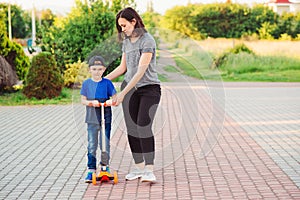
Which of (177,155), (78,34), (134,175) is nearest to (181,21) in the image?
(78,34)

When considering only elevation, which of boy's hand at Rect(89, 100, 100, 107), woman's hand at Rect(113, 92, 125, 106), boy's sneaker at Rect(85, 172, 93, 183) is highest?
woman's hand at Rect(113, 92, 125, 106)

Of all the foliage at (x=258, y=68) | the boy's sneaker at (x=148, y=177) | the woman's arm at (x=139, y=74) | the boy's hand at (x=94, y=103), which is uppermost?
the woman's arm at (x=139, y=74)

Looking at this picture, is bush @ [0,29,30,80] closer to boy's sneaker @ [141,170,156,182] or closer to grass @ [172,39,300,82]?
grass @ [172,39,300,82]

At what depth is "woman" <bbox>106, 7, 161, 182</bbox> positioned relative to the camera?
19.5ft

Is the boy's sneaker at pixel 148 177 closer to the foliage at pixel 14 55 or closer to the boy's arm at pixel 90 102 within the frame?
the boy's arm at pixel 90 102

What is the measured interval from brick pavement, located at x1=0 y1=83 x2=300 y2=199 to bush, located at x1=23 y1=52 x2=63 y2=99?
1465 millimetres

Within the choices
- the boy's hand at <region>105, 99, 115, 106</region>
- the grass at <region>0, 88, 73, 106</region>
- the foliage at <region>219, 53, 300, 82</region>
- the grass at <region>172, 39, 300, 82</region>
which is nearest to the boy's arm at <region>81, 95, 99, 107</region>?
the boy's hand at <region>105, 99, 115, 106</region>

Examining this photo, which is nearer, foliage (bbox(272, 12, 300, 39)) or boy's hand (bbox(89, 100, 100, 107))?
boy's hand (bbox(89, 100, 100, 107))

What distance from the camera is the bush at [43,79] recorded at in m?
14.4

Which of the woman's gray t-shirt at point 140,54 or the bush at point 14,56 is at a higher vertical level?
the woman's gray t-shirt at point 140,54

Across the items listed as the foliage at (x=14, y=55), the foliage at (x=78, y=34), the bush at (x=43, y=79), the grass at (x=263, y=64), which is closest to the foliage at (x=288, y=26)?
the grass at (x=263, y=64)

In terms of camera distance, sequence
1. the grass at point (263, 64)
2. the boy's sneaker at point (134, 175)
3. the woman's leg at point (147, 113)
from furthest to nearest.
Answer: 1. the grass at point (263, 64)
2. the boy's sneaker at point (134, 175)
3. the woman's leg at point (147, 113)

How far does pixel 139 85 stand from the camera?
604cm

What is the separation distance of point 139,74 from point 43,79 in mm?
8884
